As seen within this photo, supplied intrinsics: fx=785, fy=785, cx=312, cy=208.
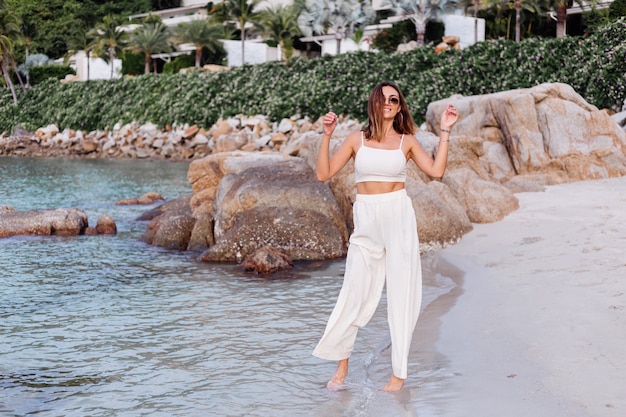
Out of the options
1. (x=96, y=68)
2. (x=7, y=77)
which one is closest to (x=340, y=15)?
(x=96, y=68)

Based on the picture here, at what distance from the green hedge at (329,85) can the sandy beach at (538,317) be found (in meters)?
16.2

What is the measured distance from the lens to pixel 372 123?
5.18 meters

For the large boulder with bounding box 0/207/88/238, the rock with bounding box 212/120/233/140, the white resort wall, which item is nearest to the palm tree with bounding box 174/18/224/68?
the white resort wall

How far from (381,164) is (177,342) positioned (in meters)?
3.16

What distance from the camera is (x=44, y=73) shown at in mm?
62969

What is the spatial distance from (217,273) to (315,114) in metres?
29.7

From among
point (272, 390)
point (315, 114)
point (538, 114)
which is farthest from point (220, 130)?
point (272, 390)

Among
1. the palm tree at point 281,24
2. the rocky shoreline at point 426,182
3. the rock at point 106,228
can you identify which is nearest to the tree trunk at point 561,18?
the rocky shoreline at point 426,182

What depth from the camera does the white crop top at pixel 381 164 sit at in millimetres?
5125

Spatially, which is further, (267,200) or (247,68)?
(247,68)

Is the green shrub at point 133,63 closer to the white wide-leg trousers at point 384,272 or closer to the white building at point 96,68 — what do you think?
the white building at point 96,68

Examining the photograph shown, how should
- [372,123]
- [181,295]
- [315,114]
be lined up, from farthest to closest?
[315,114] < [181,295] < [372,123]

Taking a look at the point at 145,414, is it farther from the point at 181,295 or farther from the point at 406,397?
the point at 181,295

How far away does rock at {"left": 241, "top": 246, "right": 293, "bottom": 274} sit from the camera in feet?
35.5
